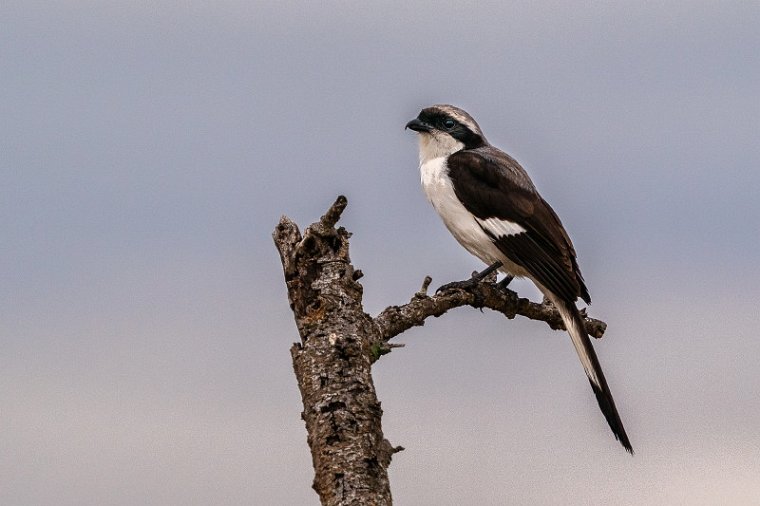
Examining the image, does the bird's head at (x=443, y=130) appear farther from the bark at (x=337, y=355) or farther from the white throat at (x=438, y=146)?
the bark at (x=337, y=355)

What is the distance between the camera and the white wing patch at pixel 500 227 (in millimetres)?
7672

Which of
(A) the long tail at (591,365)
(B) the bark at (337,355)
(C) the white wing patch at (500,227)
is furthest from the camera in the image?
(C) the white wing patch at (500,227)

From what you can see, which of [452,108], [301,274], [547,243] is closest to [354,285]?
[301,274]

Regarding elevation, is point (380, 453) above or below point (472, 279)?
below

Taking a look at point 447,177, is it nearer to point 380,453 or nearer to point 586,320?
point 586,320

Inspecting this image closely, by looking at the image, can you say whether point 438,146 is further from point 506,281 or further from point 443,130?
point 506,281

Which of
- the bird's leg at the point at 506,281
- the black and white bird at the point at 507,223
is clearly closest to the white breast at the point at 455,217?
the black and white bird at the point at 507,223

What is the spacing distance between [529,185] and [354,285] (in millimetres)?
2972

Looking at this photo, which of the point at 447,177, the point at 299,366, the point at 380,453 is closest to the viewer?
the point at 380,453

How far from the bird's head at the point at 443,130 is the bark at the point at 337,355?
2.55 m

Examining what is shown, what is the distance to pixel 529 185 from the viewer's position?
8.07 meters

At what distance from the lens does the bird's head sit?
845 cm

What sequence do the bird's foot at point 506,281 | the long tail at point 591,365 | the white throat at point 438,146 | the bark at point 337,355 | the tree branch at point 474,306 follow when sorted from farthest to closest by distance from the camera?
1. the white throat at point 438,146
2. the bird's foot at point 506,281
3. the long tail at point 591,365
4. the tree branch at point 474,306
5. the bark at point 337,355

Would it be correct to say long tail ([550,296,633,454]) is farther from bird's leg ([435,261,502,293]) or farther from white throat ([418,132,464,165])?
white throat ([418,132,464,165])
